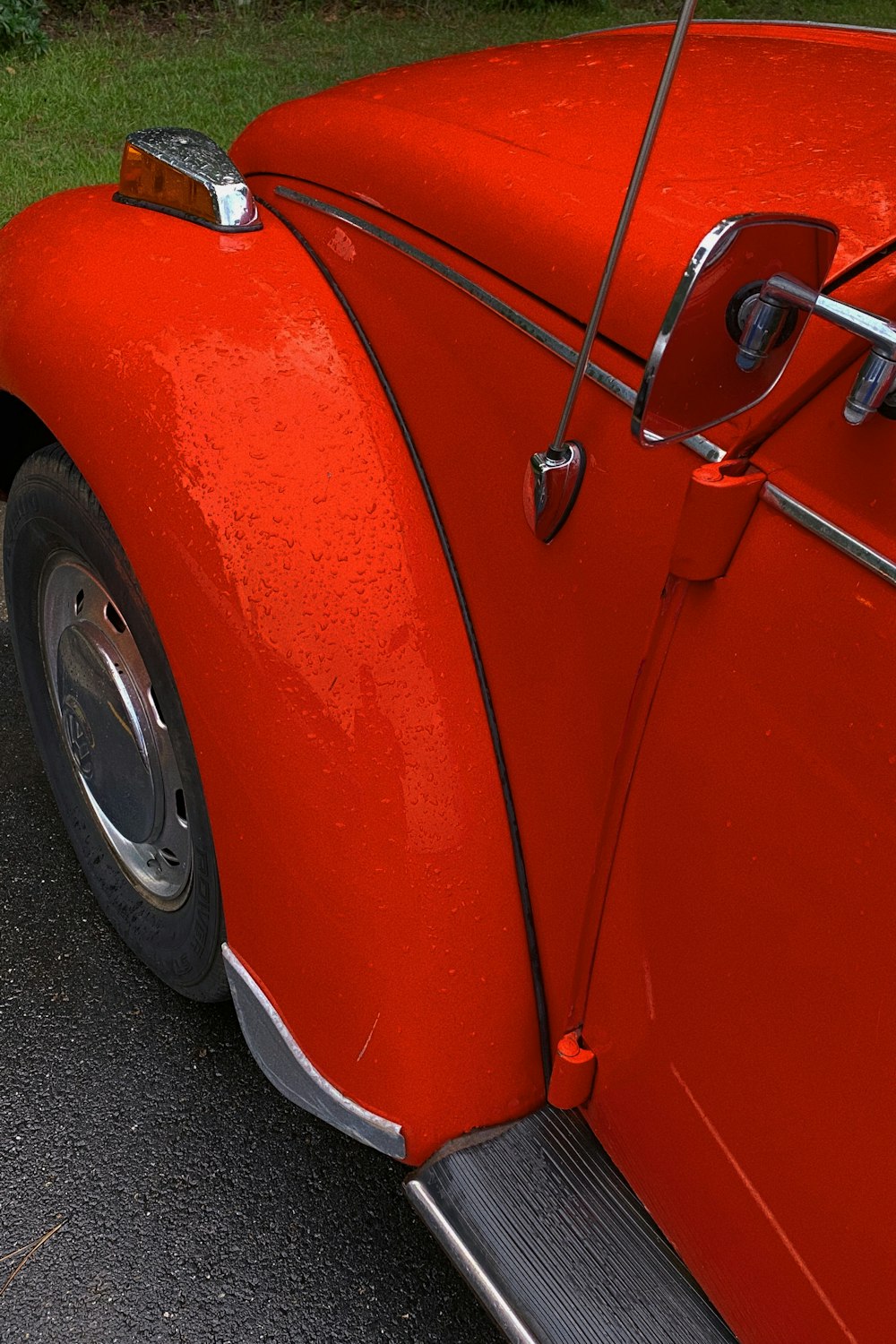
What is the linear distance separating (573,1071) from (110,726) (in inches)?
35.2

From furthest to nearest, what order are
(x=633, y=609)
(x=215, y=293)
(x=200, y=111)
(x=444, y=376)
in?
(x=200, y=111), (x=215, y=293), (x=444, y=376), (x=633, y=609)

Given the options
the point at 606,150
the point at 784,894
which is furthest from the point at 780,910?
the point at 606,150

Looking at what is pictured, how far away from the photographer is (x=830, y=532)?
0.93 m

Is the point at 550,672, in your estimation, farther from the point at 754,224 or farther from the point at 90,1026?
the point at 90,1026

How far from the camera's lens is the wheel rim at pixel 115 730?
5.65 ft

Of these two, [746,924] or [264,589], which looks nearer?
[746,924]

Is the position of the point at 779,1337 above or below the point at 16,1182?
above

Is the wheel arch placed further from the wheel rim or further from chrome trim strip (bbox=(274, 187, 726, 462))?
chrome trim strip (bbox=(274, 187, 726, 462))

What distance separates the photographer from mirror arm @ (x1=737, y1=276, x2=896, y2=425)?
2.69 feet

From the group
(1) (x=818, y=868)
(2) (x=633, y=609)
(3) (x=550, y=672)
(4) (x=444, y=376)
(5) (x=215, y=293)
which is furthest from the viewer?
(5) (x=215, y=293)

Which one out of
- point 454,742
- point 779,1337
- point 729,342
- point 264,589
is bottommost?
point 779,1337

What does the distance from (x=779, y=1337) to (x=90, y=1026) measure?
1230 millimetres

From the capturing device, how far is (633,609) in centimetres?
111

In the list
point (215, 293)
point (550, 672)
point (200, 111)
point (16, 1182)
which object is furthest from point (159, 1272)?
point (200, 111)
